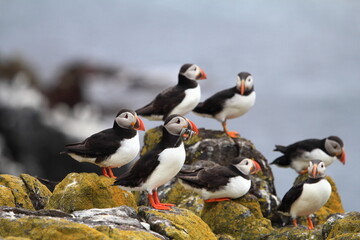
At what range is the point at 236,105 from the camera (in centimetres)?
1177

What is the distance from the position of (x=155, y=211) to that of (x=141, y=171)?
27.6 inches

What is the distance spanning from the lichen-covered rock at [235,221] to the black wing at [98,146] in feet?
6.46

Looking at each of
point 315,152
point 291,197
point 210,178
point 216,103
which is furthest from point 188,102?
point 315,152

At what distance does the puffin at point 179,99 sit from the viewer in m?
11.3

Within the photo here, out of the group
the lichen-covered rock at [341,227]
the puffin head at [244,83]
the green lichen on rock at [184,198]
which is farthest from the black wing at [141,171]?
the puffin head at [244,83]

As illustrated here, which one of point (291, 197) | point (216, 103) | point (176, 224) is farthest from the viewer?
point (216, 103)

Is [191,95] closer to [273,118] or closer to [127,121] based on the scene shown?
[127,121]

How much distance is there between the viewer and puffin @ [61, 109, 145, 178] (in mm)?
8484

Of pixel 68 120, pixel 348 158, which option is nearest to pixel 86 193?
pixel 68 120

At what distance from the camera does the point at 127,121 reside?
8.53 meters

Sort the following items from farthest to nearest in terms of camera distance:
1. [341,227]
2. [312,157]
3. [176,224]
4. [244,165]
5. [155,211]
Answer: [312,157], [244,165], [341,227], [155,211], [176,224]

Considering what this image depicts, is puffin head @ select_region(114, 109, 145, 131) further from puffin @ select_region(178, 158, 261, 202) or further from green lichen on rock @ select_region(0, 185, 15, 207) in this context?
green lichen on rock @ select_region(0, 185, 15, 207)

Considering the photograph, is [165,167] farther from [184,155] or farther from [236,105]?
[236,105]

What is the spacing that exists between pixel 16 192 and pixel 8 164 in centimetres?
1831
